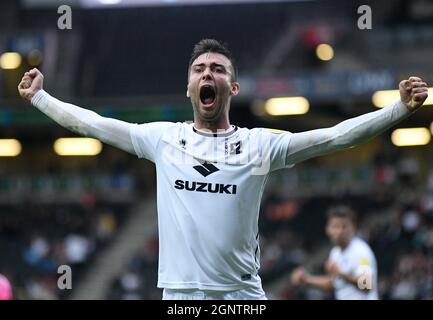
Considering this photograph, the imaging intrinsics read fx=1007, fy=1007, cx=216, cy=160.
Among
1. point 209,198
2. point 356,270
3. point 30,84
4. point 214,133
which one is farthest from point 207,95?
point 356,270

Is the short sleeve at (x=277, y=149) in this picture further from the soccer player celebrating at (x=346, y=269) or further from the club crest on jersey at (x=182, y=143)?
the soccer player celebrating at (x=346, y=269)

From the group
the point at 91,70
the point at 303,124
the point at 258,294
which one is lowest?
the point at 258,294

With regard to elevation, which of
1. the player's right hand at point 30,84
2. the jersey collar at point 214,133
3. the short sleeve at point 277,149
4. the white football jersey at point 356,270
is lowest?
the white football jersey at point 356,270

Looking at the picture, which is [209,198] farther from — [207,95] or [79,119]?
[79,119]

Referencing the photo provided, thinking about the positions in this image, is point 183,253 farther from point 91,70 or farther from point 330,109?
point 91,70

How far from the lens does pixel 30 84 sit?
5.79 metres

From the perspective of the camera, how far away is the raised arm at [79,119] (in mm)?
5594

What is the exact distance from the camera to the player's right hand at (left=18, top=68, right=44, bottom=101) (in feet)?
18.9

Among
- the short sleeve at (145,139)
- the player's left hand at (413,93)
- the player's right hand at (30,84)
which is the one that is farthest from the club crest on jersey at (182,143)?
the player's left hand at (413,93)

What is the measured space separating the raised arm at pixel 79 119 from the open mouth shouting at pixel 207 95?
1.46ft

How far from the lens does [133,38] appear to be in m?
32.0

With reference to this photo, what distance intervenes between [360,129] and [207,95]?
2.84ft

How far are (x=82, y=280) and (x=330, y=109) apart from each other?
8.74 m

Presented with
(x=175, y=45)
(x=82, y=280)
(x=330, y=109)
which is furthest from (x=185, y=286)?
(x=175, y=45)
